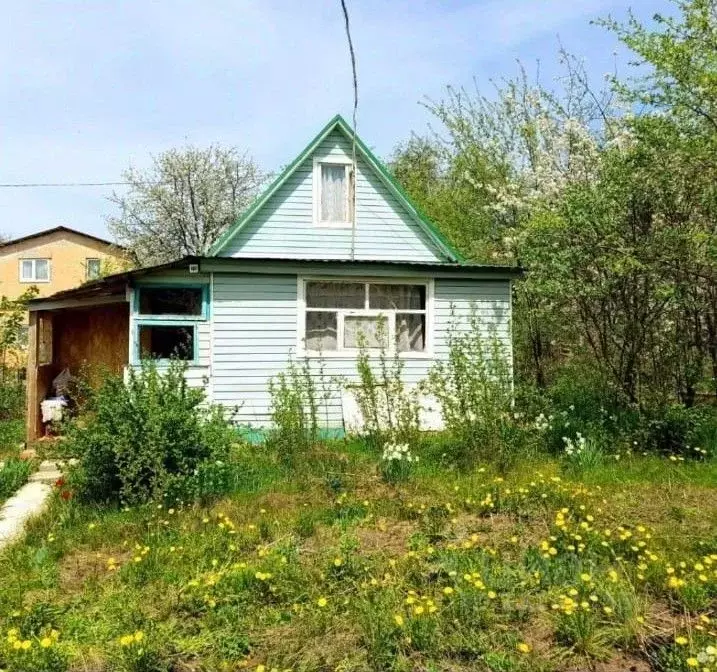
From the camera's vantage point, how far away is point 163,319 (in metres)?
9.51

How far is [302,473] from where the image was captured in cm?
674

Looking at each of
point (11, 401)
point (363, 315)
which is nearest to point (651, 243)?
point (363, 315)

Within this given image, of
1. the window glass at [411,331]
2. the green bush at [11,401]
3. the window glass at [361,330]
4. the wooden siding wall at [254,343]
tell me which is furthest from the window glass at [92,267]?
the window glass at [411,331]

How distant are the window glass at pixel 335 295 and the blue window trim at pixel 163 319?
1689 mm

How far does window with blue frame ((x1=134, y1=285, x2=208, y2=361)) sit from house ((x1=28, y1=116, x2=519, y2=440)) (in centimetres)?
3

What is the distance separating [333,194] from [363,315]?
3.31 metres

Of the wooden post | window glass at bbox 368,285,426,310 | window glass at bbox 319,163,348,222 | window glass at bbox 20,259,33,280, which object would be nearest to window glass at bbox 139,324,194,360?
the wooden post

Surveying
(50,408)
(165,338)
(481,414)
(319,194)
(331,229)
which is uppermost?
(319,194)

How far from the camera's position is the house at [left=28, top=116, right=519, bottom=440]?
9.80 meters

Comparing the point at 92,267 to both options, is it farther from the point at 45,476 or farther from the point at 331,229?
the point at 45,476

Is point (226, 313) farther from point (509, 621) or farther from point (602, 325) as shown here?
point (509, 621)

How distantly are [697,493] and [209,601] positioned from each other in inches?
184

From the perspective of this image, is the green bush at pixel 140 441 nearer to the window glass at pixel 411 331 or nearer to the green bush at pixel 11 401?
the window glass at pixel 411 331

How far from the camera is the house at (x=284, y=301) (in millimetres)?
9797
